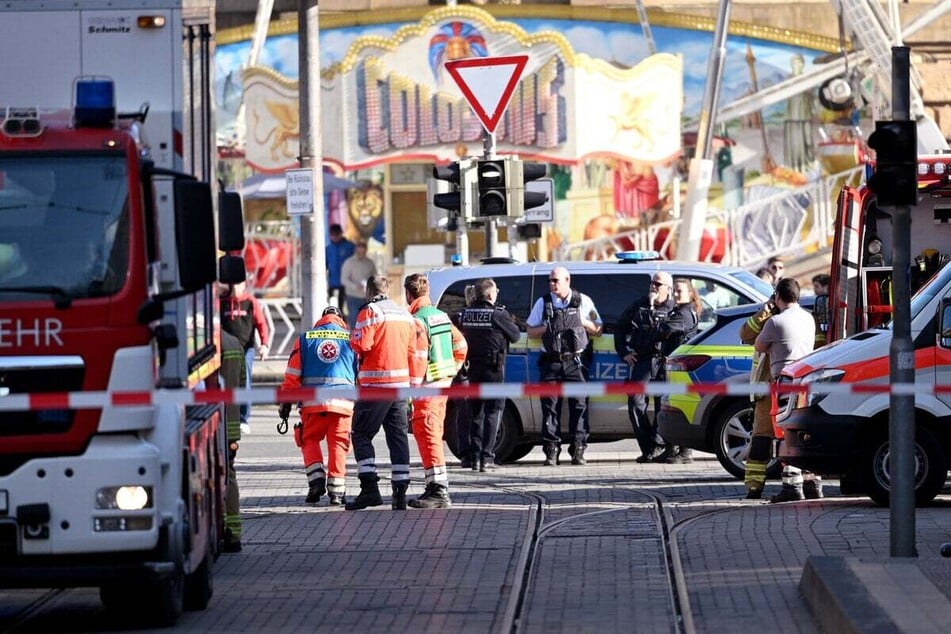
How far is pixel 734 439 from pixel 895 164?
20.9 ft

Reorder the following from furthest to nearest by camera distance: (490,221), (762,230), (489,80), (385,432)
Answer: (762,230) < (490,221) < (489,80) < (385,432)

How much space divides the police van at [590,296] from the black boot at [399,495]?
3320 millimetres

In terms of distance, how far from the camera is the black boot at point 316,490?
51.5 ft

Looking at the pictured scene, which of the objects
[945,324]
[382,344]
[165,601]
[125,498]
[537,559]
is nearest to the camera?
[125,498]

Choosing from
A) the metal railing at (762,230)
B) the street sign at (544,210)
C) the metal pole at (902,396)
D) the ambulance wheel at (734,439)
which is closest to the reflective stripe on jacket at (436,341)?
the ambulance wheel at (734,439)

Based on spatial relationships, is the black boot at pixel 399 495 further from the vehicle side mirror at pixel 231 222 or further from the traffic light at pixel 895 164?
the traffic light at pixel 895 164

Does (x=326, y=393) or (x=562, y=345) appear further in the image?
(x=562, y=345)

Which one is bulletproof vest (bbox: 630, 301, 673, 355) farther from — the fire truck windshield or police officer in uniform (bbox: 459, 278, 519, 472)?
the fire truck windshield

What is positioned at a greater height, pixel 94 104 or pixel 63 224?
pixel 94 104

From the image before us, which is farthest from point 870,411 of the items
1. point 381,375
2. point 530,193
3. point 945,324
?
A: point 530,193

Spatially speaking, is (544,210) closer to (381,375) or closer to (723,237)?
(381,375)

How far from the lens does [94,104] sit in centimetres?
942

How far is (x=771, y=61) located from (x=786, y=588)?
79.8 ft

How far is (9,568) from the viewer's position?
9.09m
